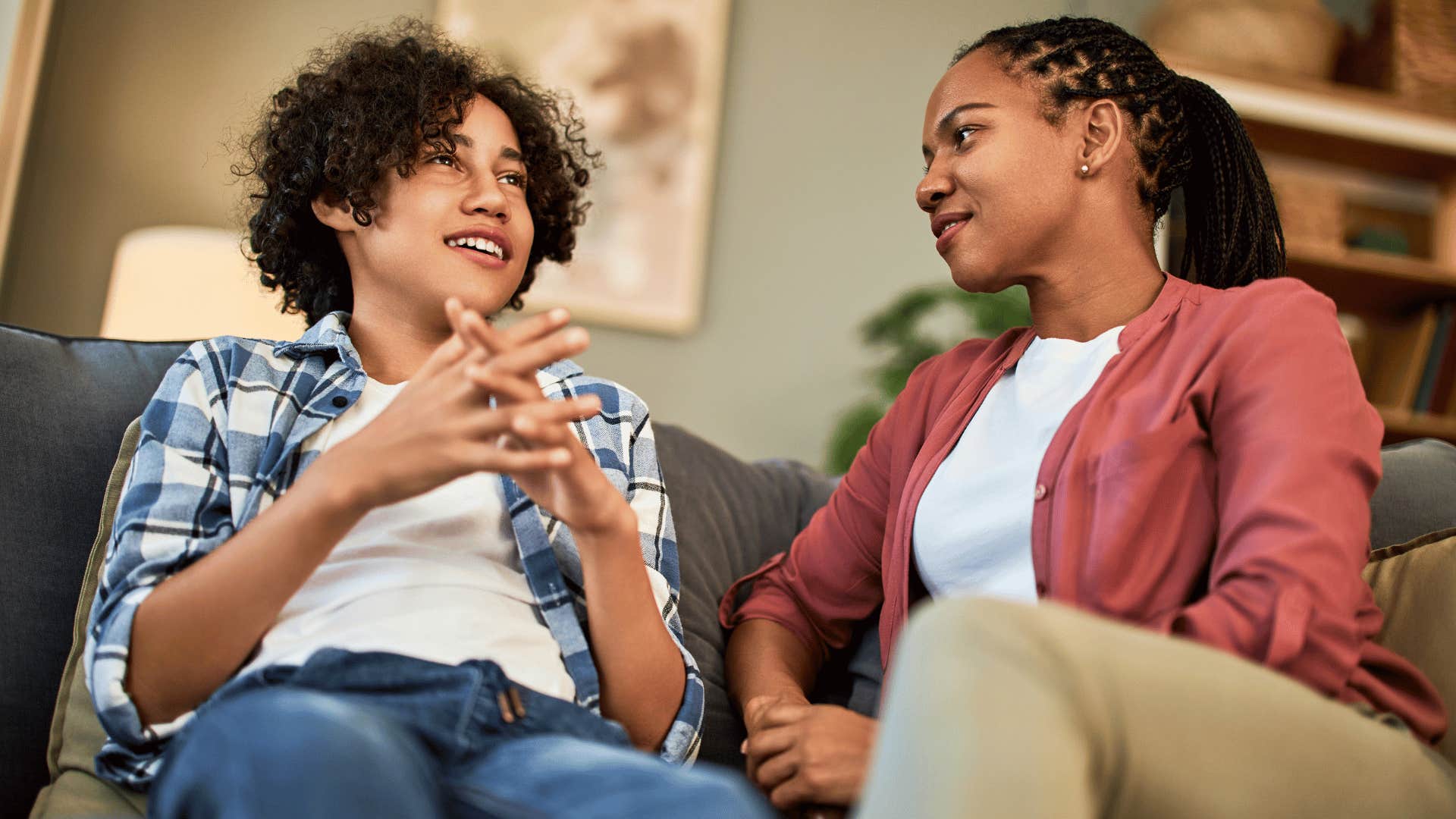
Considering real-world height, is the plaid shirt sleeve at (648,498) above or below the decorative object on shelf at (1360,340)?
below

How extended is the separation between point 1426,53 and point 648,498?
274 centimetres

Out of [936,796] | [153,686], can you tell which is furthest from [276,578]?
[936,796]

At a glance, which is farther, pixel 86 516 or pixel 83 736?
pixel 86 516

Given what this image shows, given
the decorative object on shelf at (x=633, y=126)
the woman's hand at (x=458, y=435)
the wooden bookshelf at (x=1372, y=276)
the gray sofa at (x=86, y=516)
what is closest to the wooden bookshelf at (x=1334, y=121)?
the wooden bookshelf at (x=1372, y=276)

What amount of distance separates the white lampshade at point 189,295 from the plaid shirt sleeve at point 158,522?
79 centimetres

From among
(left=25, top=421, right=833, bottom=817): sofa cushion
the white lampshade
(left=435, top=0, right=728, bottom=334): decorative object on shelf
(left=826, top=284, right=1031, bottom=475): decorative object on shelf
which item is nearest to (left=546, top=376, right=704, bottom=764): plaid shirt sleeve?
(left=25, top=421, right=833, bottom=817): sofa cushion

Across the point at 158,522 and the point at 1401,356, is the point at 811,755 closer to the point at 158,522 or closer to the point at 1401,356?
the point at 158,522

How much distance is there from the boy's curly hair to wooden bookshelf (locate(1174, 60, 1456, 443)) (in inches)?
76.7

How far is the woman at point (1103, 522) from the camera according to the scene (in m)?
0.71

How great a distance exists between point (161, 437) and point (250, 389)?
0.10 m

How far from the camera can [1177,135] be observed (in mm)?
1376

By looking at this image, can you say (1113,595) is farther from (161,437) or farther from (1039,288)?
(161,437)

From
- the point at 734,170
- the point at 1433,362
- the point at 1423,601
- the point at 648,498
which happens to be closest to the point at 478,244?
the point at 648,498

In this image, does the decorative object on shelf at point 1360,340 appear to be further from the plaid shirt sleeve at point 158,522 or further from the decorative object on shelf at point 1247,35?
the plaid shirt sleeve at point 158,522
